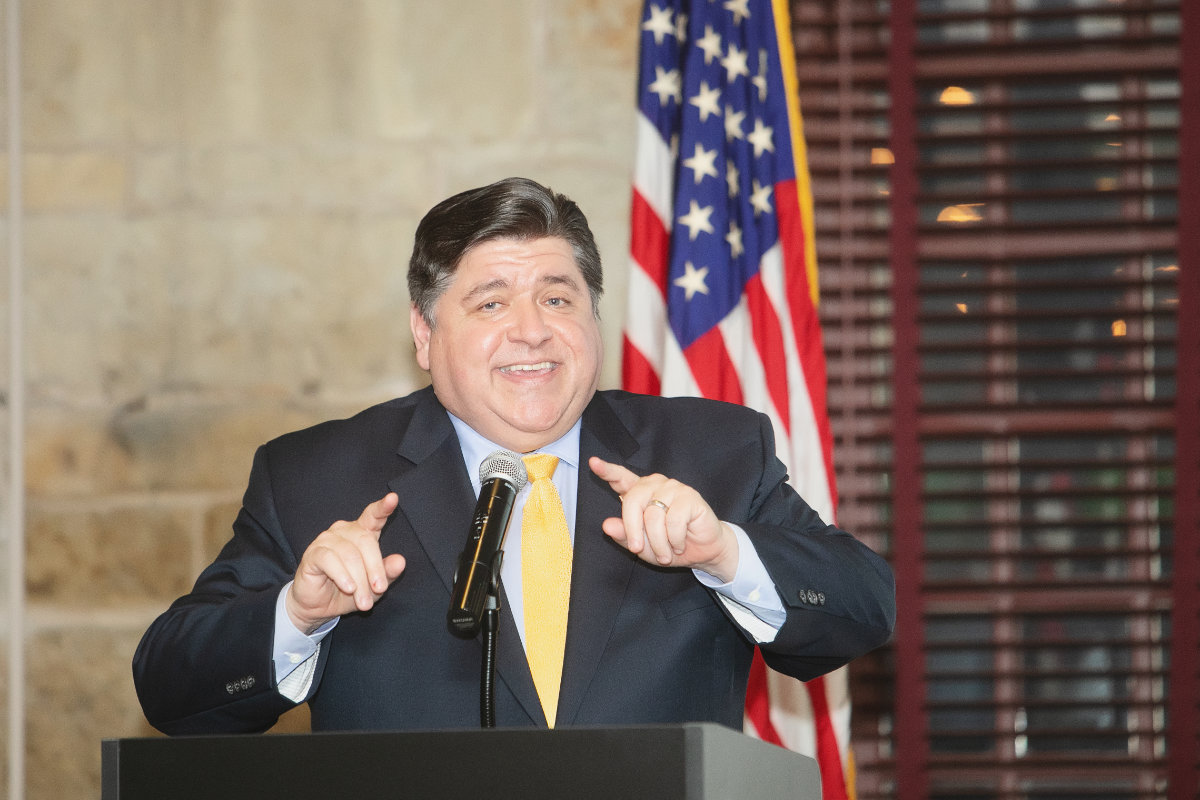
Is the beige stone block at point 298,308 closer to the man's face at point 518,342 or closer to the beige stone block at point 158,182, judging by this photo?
the beige stone block at point 158,182

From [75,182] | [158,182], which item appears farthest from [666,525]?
[75,182]

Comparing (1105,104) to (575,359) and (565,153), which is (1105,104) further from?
(575,359)

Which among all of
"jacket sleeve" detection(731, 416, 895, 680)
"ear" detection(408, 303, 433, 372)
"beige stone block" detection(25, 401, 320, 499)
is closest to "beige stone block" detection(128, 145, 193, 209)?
"beige stone block" detection(25, 401, 320, 499)

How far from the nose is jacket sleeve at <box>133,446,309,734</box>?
575 mm

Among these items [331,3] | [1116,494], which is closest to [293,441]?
[331,3]

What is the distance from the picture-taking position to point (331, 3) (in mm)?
3988

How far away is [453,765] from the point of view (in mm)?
1210

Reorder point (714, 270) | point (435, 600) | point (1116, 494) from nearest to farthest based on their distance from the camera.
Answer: point (435, 600), point (714, 270), point (1116, 494)

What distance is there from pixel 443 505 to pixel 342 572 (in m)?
0.53

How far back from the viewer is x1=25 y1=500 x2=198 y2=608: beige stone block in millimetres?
3848

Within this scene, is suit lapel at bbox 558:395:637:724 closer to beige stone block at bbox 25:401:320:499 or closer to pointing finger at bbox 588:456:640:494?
pointing finger at bbox 588:456:640:494

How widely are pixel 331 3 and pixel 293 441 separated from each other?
2.15 metres

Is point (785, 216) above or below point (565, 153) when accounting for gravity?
below

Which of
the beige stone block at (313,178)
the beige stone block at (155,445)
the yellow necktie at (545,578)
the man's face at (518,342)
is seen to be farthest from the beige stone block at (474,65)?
the yellow necktie at (545,578)
